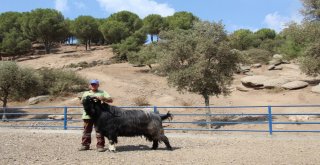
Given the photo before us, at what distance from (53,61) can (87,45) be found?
60.7 feet

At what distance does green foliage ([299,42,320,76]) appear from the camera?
24391 millimetres

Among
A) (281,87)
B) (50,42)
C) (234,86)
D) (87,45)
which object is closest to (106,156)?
(281,87)

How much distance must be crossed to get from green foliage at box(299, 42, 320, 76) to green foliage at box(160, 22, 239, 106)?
4.51m

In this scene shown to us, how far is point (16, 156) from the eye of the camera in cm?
870

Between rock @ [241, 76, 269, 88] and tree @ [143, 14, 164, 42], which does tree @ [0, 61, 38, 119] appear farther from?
tree @ [143, 14, 164, 42]

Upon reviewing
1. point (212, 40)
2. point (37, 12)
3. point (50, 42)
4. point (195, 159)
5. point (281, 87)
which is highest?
point (37, 12)

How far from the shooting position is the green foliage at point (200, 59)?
23.5 meters

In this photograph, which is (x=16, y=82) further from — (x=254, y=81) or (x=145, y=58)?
(x=145, y=58)

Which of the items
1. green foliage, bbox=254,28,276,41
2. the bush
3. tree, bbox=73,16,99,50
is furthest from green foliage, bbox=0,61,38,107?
green foliage, bbox=254,28,276,41

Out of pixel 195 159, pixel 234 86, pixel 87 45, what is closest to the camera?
pixel 195 159

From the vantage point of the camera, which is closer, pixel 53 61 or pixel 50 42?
pixel 53 61

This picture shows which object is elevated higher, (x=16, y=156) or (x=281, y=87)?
(x=281, y=87)

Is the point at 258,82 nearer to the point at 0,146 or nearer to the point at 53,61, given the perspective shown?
the point at 0,146

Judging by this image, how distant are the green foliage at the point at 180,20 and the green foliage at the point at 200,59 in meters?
41.6
